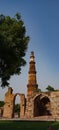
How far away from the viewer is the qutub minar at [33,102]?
42781mm

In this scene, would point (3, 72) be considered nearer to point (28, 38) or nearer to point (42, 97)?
point (28, 38)

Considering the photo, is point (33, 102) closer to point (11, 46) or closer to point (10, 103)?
point (10, 103)

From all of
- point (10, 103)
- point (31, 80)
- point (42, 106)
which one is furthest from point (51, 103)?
point (10, 103)

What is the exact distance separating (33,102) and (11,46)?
27504mm

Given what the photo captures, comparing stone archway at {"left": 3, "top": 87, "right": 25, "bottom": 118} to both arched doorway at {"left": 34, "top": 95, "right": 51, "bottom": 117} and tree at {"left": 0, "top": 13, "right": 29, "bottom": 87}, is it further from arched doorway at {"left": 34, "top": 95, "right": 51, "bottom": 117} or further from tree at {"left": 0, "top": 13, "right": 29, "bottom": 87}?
tree at {"left": 0, "top": 13, "right": 29, "bottom": 87}

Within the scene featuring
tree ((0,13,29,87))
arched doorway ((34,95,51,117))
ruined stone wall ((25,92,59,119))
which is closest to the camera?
tree ((0,13,29,87))

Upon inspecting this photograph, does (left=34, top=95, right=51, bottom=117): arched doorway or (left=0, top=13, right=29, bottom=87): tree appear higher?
(left=34, top=95, right=51, bottom=117): arched doorway

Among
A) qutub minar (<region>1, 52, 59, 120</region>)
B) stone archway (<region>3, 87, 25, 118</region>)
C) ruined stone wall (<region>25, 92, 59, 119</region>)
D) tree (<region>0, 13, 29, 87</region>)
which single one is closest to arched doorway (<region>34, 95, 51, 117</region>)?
qutub minar (<region>1, 52, 59, 120</region>)

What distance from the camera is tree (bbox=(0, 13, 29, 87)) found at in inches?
689

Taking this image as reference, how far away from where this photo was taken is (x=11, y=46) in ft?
58.4

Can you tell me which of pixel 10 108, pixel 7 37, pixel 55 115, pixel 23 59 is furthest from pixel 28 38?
pixel 10 108

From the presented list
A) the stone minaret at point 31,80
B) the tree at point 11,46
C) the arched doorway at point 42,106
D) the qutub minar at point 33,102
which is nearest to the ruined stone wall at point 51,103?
the qutub minar at point 33,102

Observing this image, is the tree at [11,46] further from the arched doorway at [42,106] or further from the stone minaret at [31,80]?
the stone minaret at [31,80]

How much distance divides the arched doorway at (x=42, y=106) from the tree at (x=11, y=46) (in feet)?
84.1
